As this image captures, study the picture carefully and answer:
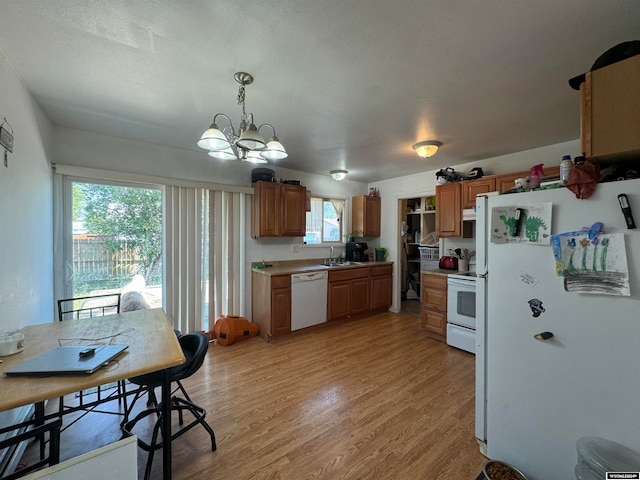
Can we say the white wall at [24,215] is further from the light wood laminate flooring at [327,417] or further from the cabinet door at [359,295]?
the cabinet door at [359,295]

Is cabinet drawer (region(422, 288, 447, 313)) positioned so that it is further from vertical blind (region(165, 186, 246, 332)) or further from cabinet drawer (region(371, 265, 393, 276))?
vertical blind (region(165, 186, 246, 332))

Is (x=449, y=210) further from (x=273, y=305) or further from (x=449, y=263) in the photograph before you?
(x=273, y=305)

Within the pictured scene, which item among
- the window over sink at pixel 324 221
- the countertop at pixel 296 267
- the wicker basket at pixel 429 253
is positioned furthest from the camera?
the wicker basket at pixel 429 253

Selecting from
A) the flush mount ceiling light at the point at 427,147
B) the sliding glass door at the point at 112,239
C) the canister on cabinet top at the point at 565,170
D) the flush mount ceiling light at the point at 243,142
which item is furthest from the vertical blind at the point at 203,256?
the canister on cabinet top at the point at 565,170

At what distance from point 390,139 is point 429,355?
255cm

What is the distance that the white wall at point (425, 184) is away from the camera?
299 centimetres

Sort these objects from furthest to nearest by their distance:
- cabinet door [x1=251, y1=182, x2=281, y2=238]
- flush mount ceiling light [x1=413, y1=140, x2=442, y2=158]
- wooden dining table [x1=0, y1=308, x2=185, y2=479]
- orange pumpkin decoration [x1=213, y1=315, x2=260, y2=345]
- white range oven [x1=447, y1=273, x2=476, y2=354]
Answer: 1. cabinet door [x1=251, y1=182, x2=281, y2=238]
2. orange pumpkin decoration [x1=213, y1=315, x2=260, y2=345]
3. white range oven [x1=447, y1=273, x2=476, y2=354]
4. flush mount ceiling light [x1=413, y1=140, x2=442, y2=158]
5. wooden dining table [x1=0, y1=308, x2=185, y2=479]

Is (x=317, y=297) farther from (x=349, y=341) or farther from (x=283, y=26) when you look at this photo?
(x=283, y=26)

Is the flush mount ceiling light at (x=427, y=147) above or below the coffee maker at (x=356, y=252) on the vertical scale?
above

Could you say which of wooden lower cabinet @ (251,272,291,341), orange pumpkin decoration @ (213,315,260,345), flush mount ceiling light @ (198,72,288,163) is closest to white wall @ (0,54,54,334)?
flush mount ceiling light @ (198,72,288,163)

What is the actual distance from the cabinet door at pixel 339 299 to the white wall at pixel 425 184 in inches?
44.3

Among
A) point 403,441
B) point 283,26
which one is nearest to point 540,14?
point 283,26

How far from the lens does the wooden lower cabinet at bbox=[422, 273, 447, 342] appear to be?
3449 mm

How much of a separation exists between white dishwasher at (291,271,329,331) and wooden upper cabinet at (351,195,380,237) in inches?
55.6
